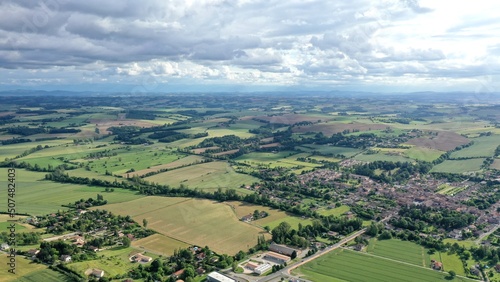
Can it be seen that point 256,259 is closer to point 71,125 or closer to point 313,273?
point 313,273

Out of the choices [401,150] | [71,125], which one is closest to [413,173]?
[401,150]

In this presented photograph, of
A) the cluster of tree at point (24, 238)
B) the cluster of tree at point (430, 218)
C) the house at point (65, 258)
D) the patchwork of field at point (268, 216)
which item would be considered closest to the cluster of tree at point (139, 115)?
the patchwork of field at point (268, 216)

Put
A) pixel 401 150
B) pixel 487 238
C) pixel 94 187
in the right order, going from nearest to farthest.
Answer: pixel 487 238 < pixel 94 187 < pixel 401 150

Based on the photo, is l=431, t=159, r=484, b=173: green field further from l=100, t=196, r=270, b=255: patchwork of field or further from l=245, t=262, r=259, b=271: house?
l=245, t=262, r=259, b=271: house

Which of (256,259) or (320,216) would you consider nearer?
(256,259)

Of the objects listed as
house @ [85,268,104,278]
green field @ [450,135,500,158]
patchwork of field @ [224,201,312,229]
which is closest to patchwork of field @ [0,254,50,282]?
house @ [85,268,104,278]
